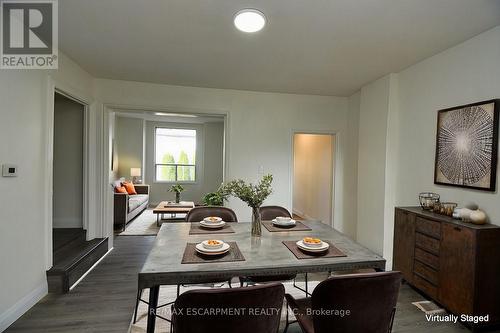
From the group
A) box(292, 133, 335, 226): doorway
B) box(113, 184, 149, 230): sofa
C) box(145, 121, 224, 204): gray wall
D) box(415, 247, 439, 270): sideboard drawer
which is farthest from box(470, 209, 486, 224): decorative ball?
box(145, 121, 224, 204): gray wall

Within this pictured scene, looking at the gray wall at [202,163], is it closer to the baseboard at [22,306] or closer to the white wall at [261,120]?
the white wall at [261,120]

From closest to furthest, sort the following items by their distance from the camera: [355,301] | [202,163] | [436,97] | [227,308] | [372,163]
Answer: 1. [227,308]
2. [355,301]
3. [436,97]
4. [372,163]
5. [202,163]

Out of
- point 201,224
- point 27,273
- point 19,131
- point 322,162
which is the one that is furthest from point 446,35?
point 27,273

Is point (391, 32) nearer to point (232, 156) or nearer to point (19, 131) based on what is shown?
point (232, 156)

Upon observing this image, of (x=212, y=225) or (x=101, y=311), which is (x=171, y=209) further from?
(x=212, y=225)

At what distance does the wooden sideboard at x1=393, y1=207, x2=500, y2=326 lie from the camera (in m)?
1.92

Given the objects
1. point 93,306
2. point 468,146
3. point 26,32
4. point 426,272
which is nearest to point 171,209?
point 93,306

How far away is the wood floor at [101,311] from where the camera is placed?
6.59 feet

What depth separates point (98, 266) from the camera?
3.11 meters

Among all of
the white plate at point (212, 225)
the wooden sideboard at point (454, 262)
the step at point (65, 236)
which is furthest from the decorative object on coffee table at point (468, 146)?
the step at point (65, 236)

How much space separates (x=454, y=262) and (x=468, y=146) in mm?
1051

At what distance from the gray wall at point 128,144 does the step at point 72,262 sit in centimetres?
411

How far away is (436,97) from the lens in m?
2.62

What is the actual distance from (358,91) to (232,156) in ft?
7.39
